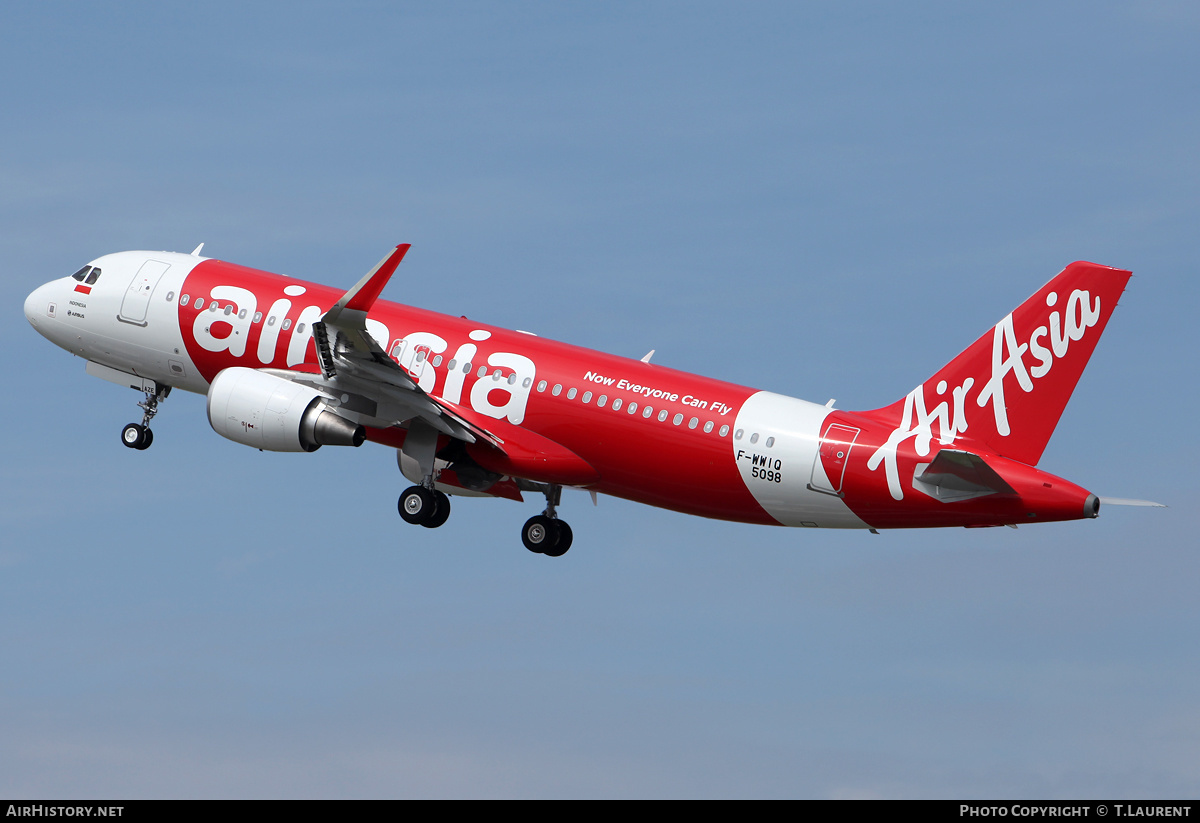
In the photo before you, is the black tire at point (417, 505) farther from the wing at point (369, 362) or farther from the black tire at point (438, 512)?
the wing at point (369, 362)

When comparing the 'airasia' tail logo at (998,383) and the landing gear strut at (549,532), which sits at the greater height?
the 'airasia' tail logo at (998,383)

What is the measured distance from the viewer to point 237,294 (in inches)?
1713

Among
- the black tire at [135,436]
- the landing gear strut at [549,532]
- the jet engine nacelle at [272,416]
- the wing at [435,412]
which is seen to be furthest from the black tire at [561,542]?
the black tire at [135,436]

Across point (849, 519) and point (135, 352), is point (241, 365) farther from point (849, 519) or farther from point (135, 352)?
point (849, 519)

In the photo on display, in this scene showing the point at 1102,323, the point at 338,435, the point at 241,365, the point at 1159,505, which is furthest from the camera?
the point at 241,365

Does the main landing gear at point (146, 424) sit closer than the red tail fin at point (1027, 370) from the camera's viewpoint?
No

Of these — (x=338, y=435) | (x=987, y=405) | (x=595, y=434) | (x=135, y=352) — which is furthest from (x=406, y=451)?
(x=987, y=405)

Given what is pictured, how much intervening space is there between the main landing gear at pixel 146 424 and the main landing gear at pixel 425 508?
28.9 ft

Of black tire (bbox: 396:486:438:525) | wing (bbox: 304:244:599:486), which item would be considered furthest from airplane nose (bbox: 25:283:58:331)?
black tire (bbox: 396:486:438:525)

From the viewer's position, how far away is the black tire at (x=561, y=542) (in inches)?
1718

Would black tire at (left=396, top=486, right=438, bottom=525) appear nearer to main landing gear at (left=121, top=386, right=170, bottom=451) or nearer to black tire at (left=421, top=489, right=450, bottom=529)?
black tire at (left=421, top=489, right=450, bottom=529)

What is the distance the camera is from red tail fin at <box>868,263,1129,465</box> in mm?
36625

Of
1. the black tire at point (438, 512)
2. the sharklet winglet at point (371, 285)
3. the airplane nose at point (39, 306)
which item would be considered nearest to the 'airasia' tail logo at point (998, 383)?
the black tire at point (438, 512)

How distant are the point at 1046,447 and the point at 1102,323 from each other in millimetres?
3033
